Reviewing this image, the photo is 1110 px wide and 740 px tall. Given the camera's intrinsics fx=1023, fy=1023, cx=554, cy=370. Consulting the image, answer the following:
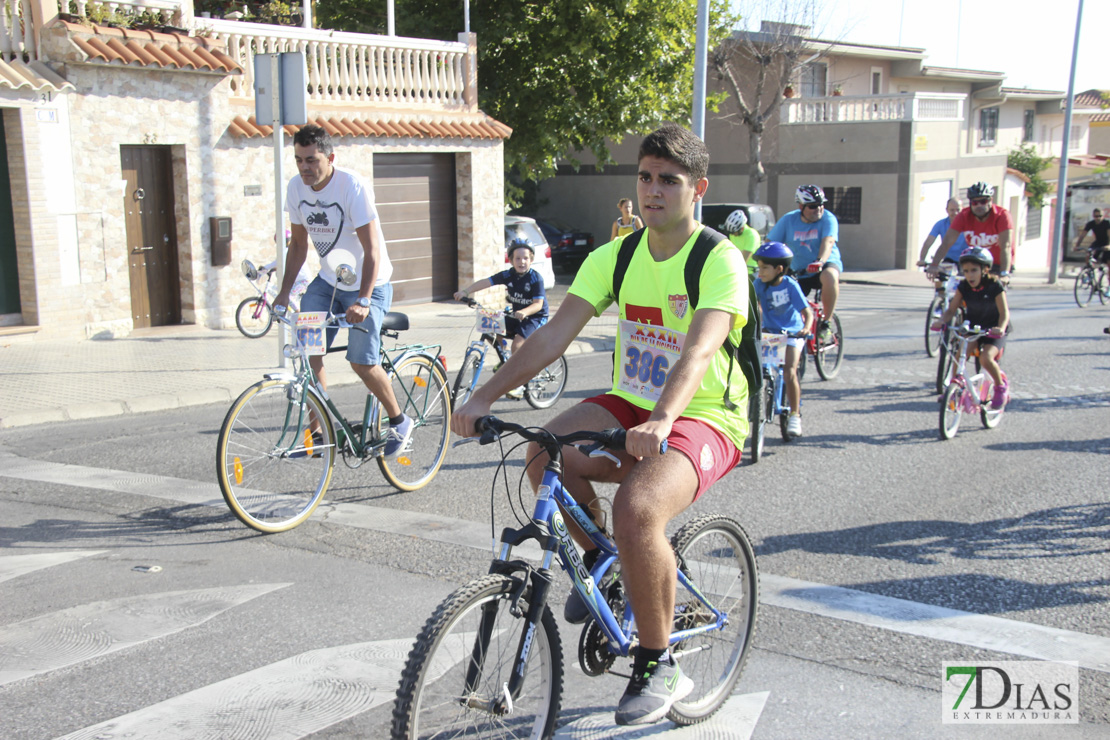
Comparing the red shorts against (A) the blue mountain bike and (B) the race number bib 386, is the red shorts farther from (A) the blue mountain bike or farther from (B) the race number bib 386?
(A) the blue mountain bike

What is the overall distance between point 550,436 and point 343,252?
3598mm

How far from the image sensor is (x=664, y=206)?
3.41m

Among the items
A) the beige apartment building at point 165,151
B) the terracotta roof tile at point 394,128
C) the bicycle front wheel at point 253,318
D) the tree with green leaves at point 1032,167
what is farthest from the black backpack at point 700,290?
the tree with green leaves at point 1032,167

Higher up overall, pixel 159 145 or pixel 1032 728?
pixel 159 145

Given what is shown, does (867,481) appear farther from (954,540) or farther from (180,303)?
(180,303)

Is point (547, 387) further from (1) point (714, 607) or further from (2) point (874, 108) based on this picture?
(2) point (874, 108)

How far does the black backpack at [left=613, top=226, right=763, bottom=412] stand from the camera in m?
3.45

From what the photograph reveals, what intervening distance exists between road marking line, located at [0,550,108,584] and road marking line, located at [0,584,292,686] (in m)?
0.64

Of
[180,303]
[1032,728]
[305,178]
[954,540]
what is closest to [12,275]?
[180,303]

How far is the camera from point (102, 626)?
4.40 m

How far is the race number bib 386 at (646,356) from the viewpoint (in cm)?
356

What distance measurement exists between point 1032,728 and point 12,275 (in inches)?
481

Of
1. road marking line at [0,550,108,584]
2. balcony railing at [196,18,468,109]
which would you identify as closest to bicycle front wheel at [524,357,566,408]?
road marking line at [0,550,108,584]

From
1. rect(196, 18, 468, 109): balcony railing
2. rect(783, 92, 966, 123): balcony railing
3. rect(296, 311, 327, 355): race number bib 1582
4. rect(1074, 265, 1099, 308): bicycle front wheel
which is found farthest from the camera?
rect(783, 92, 966, 123): balcony railing
